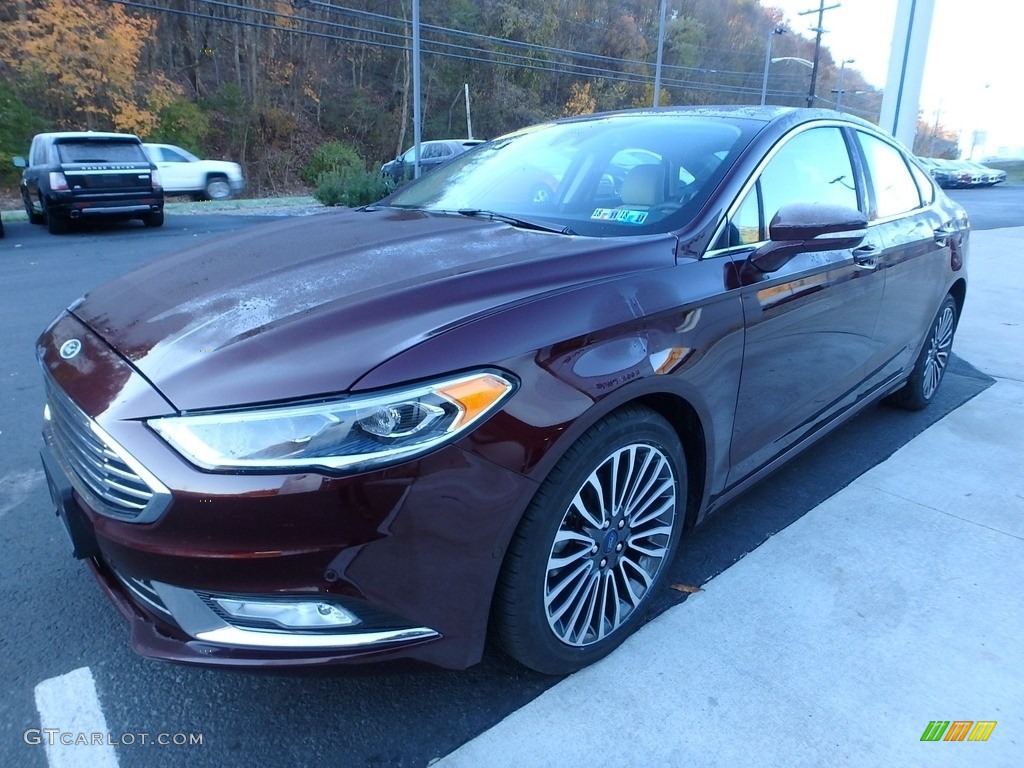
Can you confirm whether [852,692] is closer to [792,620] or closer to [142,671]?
[792,620]

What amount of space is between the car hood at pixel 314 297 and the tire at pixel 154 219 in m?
12.2

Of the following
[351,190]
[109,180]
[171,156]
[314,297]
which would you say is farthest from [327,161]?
[314,297]

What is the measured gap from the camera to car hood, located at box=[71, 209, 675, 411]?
5.02 ft

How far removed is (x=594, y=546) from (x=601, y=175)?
1489 mm

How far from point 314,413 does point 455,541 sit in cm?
43

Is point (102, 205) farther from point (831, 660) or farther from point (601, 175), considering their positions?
point (831, 660)

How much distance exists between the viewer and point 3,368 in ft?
15.2

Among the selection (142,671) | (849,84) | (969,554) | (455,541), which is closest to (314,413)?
(455,541)

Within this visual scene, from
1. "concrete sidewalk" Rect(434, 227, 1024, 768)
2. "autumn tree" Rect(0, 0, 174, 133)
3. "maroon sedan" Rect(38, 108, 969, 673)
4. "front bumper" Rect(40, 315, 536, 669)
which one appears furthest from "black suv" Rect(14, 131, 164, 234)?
"autumn tree" Rect(0, 0, 174, 133)

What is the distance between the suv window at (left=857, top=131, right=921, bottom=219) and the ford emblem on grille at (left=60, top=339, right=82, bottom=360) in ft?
10.3

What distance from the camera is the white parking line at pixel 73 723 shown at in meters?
1.74

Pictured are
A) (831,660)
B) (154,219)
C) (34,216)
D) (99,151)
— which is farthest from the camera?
(34,216)

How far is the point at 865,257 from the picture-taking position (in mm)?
2900

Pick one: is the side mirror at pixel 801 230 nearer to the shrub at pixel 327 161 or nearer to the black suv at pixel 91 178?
the black suv at pixel 91 178
